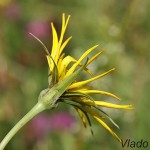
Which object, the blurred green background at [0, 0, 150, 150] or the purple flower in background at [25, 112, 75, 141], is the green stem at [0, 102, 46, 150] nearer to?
the blurred green background at [0, 0, 150, 150]

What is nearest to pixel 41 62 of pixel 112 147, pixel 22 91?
pixel 22 91

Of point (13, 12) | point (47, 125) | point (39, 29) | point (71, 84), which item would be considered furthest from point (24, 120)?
point (13, 12)

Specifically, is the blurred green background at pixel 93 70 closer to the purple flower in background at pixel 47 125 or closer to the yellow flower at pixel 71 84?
the purple flower in background at pixel 47 125

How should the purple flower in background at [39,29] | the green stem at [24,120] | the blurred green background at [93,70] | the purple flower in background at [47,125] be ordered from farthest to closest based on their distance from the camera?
the purple flower in background at [39,29] < the purple flower in background at [47,125] < the blurred green background at [93,70] < the green stem at [24,120]

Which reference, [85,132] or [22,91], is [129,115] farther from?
[22,91]

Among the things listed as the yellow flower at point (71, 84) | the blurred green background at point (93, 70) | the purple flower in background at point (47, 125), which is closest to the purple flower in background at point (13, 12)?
the blurred green background at point (93, 70)

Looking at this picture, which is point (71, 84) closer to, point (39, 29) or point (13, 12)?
point (39, 29)

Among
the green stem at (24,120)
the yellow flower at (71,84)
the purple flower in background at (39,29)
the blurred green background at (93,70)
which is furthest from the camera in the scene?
the purple flower in background at (39,29)
